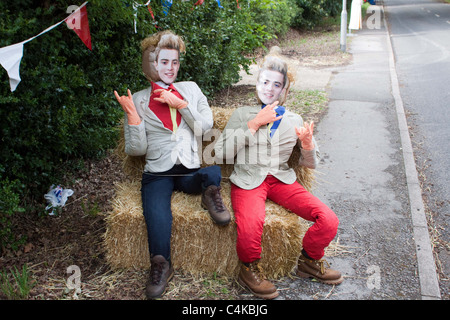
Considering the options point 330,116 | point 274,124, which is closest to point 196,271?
point 274,124

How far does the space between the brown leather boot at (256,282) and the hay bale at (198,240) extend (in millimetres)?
129

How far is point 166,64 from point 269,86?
84cm

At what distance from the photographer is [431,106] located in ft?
26.0

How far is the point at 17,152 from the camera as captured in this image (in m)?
3.59

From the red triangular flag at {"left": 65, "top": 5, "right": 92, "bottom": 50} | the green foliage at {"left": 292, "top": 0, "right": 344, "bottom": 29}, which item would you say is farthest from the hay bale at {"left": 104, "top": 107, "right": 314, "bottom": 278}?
the green foliage at {"left": 292, "top": 0, "right": 344, "bottom": 29}

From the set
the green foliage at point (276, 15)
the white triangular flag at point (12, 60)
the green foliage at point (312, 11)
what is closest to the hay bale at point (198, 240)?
the white triangular flag at point (12, 60)

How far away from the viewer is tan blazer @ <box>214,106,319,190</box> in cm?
333

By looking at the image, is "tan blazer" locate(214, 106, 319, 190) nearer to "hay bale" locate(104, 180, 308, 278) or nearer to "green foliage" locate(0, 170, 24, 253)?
"hay bale" locate(104, 180, 308, 278)

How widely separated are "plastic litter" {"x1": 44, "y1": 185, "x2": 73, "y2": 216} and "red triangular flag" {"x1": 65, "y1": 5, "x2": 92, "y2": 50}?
4.80ft

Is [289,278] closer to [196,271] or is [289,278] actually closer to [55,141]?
[196,271]

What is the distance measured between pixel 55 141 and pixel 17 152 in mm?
313

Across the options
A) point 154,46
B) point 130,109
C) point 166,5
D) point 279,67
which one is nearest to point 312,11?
point 166,5

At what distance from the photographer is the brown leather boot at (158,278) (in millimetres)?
2980

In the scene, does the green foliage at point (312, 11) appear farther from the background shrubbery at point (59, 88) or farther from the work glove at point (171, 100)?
the work glove at point (171, 100)
